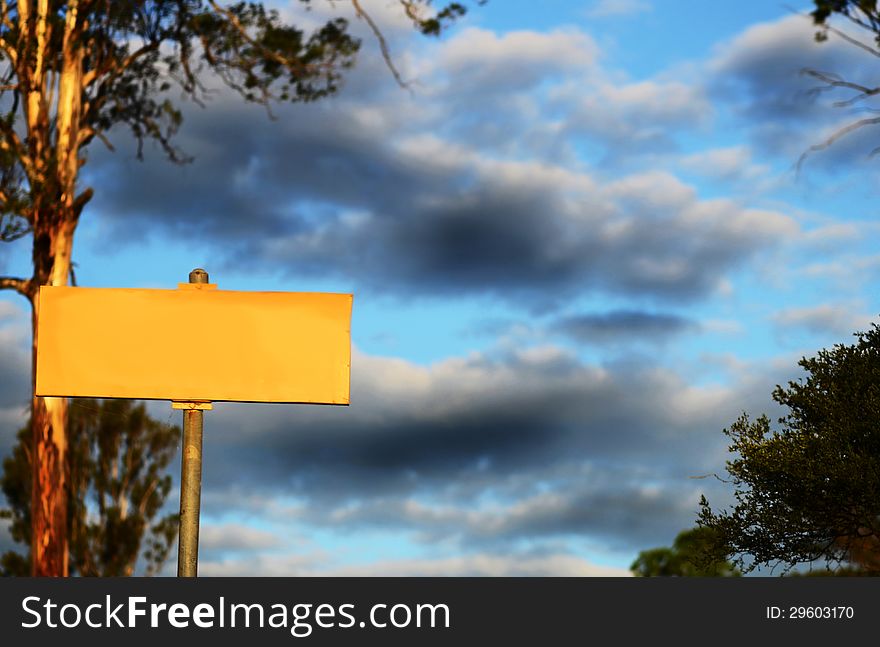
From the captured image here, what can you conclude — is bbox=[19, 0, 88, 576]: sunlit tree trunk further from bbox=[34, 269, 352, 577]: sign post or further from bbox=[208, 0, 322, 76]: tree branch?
bbox=[34, 269, 352, 577]: sign post

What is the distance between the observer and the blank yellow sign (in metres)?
4.21

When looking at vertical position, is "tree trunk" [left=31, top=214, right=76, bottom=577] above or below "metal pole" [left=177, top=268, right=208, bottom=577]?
above

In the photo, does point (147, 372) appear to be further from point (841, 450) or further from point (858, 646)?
point (841, 450)

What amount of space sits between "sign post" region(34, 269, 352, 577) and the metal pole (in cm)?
14

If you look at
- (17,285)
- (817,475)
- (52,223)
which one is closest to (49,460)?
(17,285)

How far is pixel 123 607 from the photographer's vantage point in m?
4.12

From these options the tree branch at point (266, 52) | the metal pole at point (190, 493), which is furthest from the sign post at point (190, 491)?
the tree branch at point (266, 52)

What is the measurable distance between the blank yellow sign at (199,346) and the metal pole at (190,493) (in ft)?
0.60

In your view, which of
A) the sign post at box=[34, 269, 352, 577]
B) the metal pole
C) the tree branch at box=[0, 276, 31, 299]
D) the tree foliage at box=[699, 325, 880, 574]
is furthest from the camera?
the tree branch at box=[0, 276, 31, 299]

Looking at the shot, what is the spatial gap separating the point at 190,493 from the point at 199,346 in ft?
2.23

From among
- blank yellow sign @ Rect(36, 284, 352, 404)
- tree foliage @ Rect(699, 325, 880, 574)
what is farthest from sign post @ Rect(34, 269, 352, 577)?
tree foliage @ Rect(699, 325, 880, 574)

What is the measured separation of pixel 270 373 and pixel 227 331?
244 mm

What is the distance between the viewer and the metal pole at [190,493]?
3719 millimetres

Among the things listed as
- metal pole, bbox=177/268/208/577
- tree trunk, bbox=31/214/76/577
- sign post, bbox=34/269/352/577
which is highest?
tree trunk, bbox=31/214/76/577
